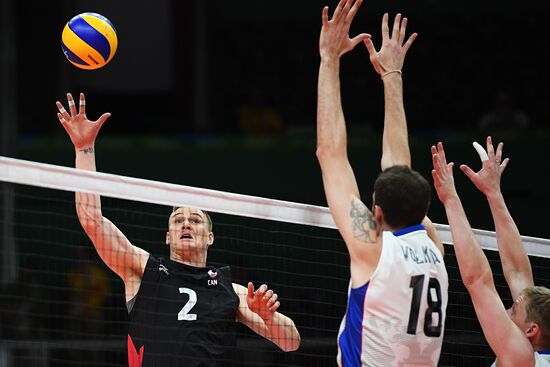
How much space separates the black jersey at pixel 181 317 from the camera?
244 inches

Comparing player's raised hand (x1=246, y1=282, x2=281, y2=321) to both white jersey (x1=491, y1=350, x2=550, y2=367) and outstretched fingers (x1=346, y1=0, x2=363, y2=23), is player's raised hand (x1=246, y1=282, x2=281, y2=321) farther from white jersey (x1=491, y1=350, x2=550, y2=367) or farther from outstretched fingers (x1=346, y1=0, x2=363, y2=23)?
outstretched fingers (x1=346, y1=0, x2=363, y2=23)

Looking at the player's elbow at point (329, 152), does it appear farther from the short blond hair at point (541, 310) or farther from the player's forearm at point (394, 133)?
the short blond hair at point (541, 310)

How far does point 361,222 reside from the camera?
15.1 ft

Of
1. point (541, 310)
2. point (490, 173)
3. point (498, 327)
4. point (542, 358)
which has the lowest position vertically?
point (542, 358)

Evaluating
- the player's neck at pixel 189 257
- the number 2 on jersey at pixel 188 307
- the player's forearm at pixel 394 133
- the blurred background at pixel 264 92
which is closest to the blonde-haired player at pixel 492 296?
the player's forearm at pixel 394 133

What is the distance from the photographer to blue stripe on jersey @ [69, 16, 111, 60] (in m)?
7.25

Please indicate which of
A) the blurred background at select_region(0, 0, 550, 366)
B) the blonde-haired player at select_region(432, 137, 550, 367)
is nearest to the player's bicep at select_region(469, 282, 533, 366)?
the blonde-haired player at select_region(432, 137, 550, 367)

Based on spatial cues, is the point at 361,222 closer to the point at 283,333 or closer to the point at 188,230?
the point at 283,333

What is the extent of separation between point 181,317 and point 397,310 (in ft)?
6.88

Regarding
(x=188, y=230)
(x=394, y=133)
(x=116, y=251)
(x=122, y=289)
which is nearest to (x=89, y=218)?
(x=116, y=251)

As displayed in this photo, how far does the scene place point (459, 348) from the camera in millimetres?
7988

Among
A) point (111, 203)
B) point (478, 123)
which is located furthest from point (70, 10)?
point (478, 123)

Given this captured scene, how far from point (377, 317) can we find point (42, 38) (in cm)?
1169

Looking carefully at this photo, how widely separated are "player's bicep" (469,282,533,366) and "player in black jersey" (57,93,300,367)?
136 centimetres
